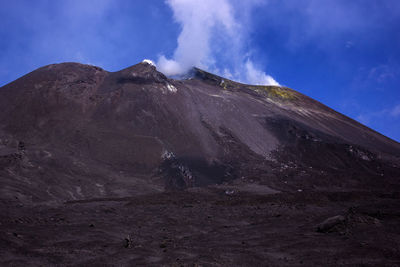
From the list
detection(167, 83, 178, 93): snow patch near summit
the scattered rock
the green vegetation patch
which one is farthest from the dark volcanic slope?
the scattered rock

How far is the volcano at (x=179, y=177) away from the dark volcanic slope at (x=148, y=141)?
8.3 inches

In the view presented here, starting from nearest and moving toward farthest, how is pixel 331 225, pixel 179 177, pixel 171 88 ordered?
pixel 331 225 < pixel 179 177 < pixel 171 88

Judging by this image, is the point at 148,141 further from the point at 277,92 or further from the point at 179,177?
the point at 277,92

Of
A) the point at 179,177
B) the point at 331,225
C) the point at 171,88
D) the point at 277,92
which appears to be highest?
the point at 277,92

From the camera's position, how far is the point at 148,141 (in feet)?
124

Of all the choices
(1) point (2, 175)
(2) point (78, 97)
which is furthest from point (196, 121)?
(1) point (2, 175)

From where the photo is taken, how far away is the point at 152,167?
34.1 metres

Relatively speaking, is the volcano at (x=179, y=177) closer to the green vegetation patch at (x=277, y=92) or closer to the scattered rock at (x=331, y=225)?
the scattered rock at (x=331, y=225)

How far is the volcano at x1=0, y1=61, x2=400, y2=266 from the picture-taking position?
380 inches

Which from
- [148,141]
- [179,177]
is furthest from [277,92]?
[179,177]

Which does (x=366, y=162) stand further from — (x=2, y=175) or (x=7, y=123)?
(x=7, y=123)

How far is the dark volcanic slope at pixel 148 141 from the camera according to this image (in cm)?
2844

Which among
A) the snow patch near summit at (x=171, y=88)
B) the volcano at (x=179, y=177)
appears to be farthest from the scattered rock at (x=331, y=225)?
the snow patch near summit at (x=171, y=88)

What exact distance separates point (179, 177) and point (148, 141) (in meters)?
7.66
